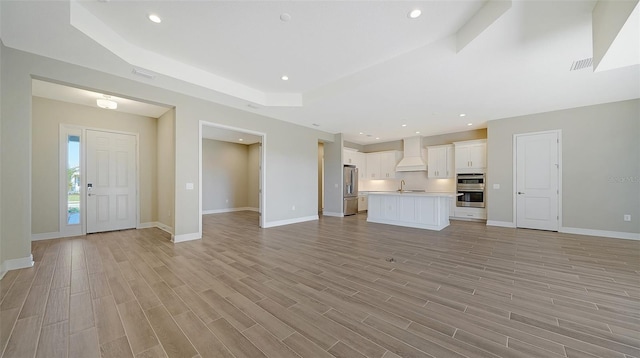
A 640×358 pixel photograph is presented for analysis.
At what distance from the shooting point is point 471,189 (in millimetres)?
6977

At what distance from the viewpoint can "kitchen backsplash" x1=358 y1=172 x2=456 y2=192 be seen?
311 inches

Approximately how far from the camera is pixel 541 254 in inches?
144

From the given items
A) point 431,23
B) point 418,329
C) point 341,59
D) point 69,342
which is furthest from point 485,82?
point 69,342

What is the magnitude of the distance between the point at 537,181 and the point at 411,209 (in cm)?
317

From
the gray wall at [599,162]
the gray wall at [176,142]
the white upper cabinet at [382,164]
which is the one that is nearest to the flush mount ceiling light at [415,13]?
the gray wall at [176,142]

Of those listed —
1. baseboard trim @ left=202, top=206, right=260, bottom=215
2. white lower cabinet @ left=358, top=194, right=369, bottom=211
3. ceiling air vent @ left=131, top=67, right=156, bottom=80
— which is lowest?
baseboard trim @ left=202, top=206, right=260, bottom=215

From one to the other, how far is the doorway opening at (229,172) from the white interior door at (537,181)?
8.08 m

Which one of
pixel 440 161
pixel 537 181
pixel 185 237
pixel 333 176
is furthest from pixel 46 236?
pixel 537 181

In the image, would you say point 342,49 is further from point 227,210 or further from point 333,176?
point 227,210

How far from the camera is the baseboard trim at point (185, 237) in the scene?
4352 millimetres

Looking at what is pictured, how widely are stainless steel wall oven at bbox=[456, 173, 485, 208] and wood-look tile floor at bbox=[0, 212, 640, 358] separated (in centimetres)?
289

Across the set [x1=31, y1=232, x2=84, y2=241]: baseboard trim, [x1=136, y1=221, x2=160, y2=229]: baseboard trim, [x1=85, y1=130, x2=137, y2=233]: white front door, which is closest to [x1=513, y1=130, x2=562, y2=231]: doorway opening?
[x1=136, y1=221, x2=160, y2=229]: baseboard trim

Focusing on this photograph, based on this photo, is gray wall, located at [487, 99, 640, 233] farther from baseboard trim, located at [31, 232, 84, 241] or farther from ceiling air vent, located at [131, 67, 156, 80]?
baseboard trim, located at [31, 232, 84, 241]

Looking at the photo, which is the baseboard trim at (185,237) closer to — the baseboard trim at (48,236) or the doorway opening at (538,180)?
the baseboard trim at (48,236)
